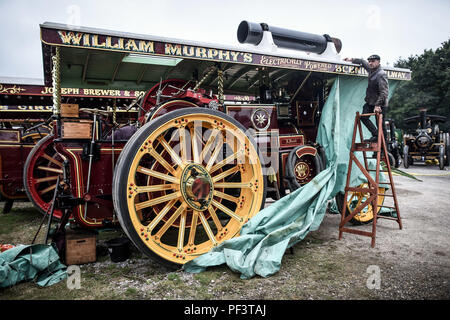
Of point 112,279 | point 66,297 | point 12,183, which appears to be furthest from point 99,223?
point 12,183

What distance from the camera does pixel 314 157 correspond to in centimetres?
440

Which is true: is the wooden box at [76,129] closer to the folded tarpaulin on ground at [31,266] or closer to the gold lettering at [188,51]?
the folded tarpaulin on ground at [31,266]

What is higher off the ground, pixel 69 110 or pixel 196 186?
pixel 69 110

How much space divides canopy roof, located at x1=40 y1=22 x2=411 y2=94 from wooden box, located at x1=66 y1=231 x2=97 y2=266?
6.00ft

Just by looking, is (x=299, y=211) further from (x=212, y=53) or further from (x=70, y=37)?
(x=70, y=37)

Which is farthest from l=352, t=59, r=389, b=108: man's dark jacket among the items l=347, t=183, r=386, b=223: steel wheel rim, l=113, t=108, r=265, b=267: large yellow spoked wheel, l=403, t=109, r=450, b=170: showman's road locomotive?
l=403, t=109, r=450, b=170: showman's road locomotive

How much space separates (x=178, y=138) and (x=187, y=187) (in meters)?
0.82

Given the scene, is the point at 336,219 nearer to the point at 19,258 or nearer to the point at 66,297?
the point at 66,297

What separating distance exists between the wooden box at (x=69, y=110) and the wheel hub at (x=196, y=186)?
126cm

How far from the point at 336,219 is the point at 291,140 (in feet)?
4.85

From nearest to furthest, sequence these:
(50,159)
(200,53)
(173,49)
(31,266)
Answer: (31,266) → (173,49) → (200,53) → (50,159)

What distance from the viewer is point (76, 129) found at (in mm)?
2998

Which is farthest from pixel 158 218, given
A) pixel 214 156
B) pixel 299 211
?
pixel 299 211

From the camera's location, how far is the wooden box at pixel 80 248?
2971 millimetres
